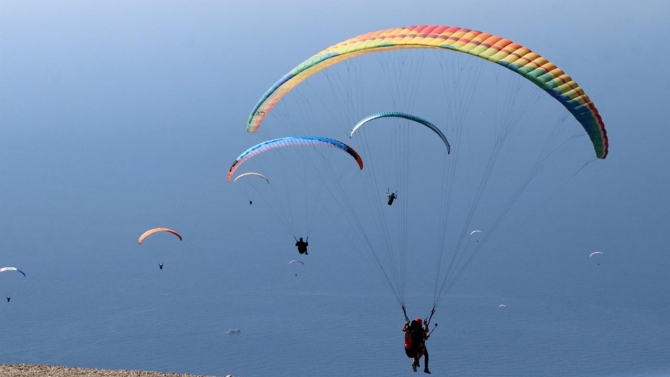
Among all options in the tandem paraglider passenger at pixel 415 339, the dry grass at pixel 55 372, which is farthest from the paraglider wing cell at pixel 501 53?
the dry grass at pixel 55 372

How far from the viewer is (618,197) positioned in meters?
162

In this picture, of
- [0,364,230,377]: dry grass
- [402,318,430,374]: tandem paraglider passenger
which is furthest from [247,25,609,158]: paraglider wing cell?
[0,364,230,377]: dry grass

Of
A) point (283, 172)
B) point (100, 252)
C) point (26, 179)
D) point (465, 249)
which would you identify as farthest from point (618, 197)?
point (26, 179)

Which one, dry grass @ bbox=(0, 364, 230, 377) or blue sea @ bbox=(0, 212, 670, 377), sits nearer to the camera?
dry grass @ bbox=(0, 364, 230, 377)

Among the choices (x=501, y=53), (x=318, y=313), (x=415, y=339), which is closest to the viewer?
(x=501, y=53)

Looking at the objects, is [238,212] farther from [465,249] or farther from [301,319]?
[301,319]

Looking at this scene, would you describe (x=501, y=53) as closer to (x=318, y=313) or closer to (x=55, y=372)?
(x=55, y=372)

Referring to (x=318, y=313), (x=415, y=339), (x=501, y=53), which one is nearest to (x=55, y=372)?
(x=415, y=339)

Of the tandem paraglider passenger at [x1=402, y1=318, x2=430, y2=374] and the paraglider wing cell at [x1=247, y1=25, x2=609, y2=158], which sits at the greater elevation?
the paraglider wing cell at [x1=247, y1=25, x2=609, y2=158]

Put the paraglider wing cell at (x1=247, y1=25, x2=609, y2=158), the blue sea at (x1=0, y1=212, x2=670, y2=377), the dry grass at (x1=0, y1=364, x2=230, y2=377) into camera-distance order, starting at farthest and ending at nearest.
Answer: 1. the blue sea at (x1=0, y1=212, x2=670, y2=377)
2. the dry grass at (x1=0, y1=364, x2=230, y2=377)
3. the paraglider wing cell at (x1=247, y1=25, x2=609, y2=158)

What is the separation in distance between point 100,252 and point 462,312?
4849 cm

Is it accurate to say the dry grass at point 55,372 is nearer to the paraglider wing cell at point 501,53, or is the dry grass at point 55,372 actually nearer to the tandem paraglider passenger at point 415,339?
the tandem paraglider passenger at point 415,339

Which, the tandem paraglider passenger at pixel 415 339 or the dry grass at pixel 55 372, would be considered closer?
the tandem paraglider passenger at pixel 415 339

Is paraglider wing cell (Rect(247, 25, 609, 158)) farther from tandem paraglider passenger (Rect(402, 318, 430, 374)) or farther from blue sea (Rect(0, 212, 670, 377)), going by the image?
blue sea (Rect(0, 212, 670, 377))
